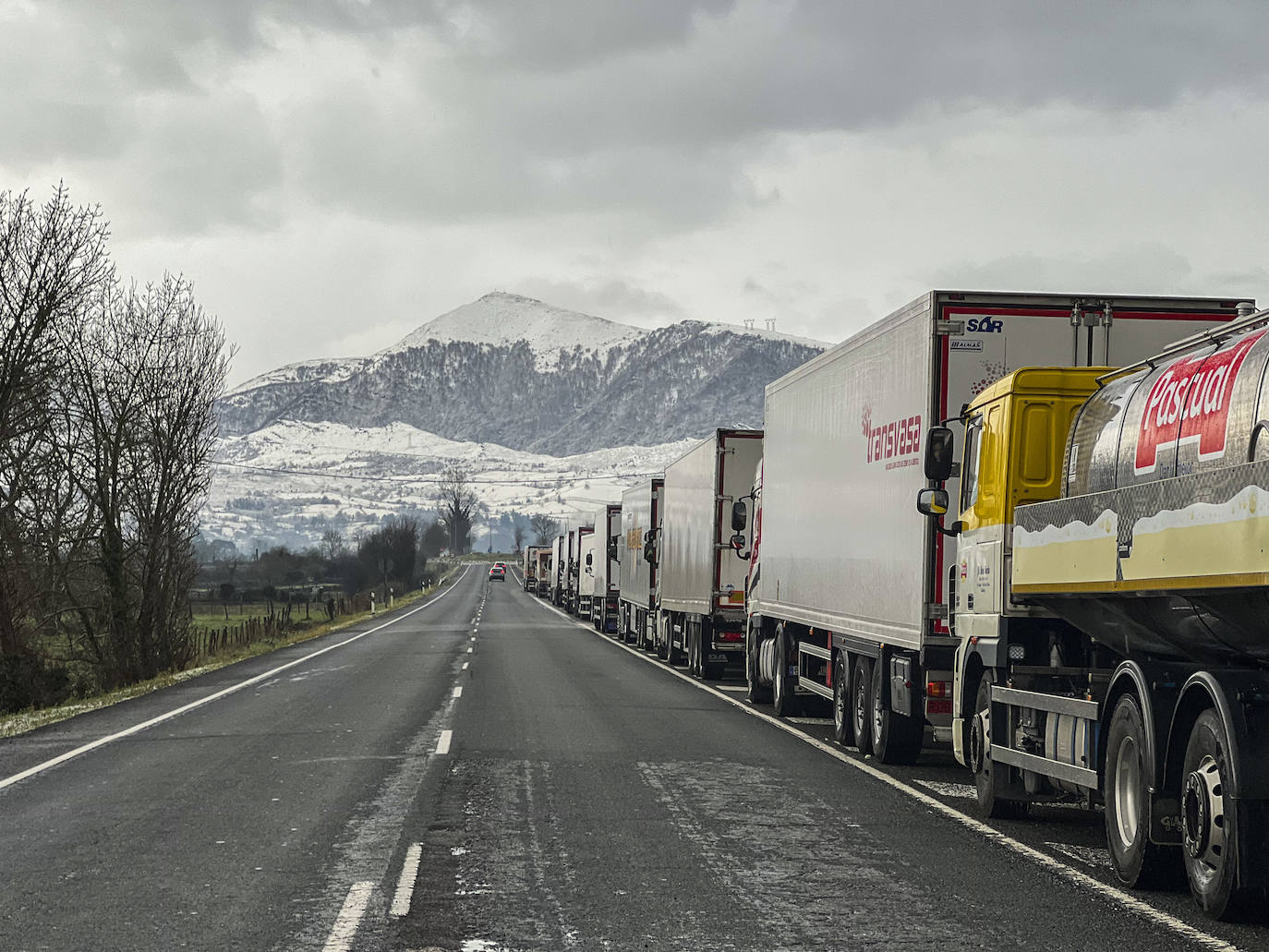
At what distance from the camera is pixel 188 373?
32.4 meters

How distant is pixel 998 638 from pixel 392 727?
8.06m

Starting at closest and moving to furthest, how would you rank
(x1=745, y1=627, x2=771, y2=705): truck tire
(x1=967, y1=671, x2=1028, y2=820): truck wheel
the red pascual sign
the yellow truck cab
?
the red pascual sign, the yellow truck cab, (x1=967, y1=671, x2=1028, y2=820): truck wheel, (x1=745, y1=627, x2=771, y2=705): truck tire

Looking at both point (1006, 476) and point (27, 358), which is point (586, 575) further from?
point (1006, 476)

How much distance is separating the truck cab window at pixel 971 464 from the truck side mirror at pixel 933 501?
0.16 m

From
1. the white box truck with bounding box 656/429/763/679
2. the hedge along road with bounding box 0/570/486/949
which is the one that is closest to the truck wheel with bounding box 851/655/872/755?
the hedge along road with bounding box 0/570/486/949

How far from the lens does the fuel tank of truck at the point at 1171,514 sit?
620cm

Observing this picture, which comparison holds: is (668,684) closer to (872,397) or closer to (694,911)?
(872,397)

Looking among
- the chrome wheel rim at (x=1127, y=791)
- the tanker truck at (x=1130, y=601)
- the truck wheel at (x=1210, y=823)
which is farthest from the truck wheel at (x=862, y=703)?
the truck wheel at (x=1210, y=823)

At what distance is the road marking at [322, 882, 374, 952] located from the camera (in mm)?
6250

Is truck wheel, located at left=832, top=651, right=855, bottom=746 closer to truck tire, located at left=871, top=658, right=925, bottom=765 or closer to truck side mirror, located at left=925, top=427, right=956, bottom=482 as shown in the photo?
truck tire, located at left=871, top=658, right=925, bottom=765

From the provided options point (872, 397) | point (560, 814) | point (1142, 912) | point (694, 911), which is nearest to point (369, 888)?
point (694, 911)

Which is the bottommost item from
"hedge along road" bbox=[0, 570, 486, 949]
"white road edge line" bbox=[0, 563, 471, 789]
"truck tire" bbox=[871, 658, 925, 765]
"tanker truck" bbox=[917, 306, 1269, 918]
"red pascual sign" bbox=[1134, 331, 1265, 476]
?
"white road edge line" bbox=[0, 563, 471, 789]

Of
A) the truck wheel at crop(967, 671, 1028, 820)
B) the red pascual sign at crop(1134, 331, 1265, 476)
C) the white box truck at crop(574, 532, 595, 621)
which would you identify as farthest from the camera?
the white box truck at crop(574, 532, 595, 621)

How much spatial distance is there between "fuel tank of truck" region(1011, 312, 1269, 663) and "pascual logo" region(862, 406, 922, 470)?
274 centimetres
